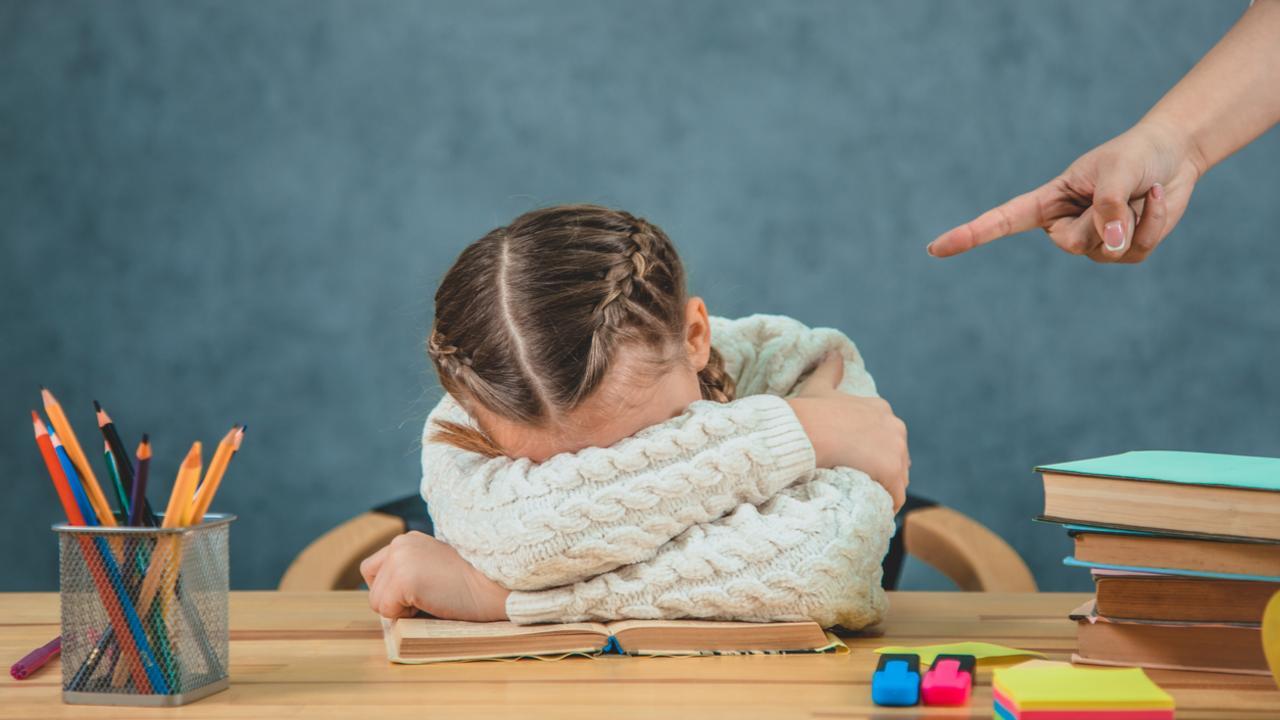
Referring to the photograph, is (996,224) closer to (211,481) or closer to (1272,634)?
(1272,634)

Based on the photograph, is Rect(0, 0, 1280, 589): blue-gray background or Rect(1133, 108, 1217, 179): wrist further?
Rect(0, 0, 1280, 589): blue-gray background

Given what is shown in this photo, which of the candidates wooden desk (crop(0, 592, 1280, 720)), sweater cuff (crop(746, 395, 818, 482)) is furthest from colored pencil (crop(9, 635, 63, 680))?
sweater cuff (crop(746, 395, 818, 482))

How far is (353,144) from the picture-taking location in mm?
2375

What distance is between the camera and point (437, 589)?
0.97 meters

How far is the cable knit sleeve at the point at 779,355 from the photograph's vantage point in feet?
3.96

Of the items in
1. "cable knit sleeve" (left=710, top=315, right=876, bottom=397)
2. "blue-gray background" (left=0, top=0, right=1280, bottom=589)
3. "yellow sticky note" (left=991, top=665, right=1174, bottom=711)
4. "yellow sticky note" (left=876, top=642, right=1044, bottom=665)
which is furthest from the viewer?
"blue-gray background" (left=0, top=0, right=1280, bottom=589)

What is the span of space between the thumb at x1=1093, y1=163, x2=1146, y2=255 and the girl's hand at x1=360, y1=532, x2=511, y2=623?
1.75 ft

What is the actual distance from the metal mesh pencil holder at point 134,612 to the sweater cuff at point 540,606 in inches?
9.7

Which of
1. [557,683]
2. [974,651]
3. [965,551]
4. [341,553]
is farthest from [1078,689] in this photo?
[341,553]

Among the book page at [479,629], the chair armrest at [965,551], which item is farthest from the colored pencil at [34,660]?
the chair armrest at [965,551]

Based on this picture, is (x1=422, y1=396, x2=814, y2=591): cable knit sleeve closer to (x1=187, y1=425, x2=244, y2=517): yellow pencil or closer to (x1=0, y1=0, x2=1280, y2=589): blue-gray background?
(x1=187, y1=425, x2=244, y2=517): yellow pencil

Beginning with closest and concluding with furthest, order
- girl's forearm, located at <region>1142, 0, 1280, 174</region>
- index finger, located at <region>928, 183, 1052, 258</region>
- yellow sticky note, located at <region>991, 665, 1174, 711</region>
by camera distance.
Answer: yellow sticky note, located at <region>991, 665, 1174, 711</region> < index finger, located at <region>928, 183, 1052, 258</region> < girl's forearm, located at <region>1142, 0, 1280, 174</region>

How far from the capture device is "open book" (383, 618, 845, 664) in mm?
887

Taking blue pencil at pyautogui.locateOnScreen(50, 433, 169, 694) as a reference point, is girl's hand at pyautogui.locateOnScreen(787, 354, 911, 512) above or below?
above
